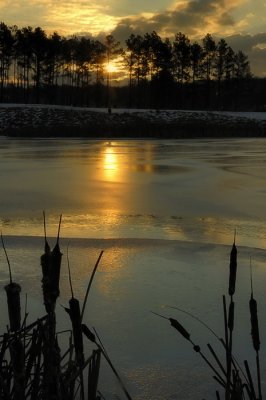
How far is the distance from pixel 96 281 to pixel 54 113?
43.9 meters

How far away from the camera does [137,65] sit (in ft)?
262

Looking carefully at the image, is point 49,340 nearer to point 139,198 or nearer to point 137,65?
point 139,198

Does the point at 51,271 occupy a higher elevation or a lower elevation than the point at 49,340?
higher

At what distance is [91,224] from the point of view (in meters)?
7.63

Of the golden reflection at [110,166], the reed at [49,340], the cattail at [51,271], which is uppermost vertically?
the cattail at [51,271]

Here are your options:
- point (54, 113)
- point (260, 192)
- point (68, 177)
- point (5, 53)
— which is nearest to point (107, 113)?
point (54, 113)

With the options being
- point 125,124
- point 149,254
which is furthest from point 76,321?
point 125,124

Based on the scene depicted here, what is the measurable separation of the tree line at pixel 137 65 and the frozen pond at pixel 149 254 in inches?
2395

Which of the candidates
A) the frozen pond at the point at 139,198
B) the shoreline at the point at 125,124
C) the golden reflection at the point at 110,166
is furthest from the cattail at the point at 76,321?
the shoreline at the point at 125,124

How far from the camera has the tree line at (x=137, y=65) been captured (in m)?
72.7

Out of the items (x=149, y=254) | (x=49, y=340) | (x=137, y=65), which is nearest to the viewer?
(x=49, y=340)

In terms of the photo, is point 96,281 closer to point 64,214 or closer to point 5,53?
point 64,214

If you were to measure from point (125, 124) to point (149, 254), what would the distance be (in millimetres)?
37662

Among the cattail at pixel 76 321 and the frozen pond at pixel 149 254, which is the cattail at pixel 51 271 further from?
the frozen pond at pixel 149 254
